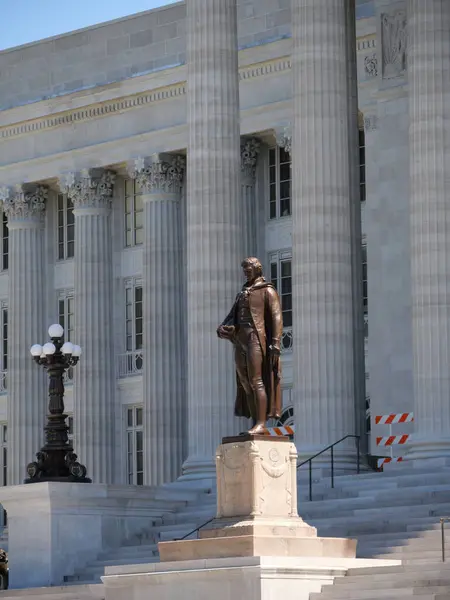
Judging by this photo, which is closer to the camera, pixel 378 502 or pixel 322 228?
pixel 378 502

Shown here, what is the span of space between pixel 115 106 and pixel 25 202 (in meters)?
4.93

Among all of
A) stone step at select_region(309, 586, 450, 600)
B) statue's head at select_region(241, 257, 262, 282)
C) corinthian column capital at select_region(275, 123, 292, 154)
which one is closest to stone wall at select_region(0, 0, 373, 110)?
corinthian column capital at select_region(275, 123, 292, 154)

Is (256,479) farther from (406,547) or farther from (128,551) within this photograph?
(128,551)

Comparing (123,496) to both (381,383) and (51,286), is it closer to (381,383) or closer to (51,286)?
(381,383)

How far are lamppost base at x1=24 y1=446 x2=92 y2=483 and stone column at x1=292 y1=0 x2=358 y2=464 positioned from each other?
17.0ft

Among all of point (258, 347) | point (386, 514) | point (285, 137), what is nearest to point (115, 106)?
point (285, 137)

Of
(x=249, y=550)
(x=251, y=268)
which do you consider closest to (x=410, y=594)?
(x=249, y=550)

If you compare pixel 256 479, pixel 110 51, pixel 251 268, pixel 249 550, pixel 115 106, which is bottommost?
pixel 249 550

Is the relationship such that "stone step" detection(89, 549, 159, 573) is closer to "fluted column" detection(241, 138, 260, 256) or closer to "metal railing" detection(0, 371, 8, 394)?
"fluted column" detection(241, 138, 260, 256)

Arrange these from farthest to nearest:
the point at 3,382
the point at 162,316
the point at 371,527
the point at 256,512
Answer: the point at 3,382
the point at 162,316
the point at 371,527
the point at 256,512

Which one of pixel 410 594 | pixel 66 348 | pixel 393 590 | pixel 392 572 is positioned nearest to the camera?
pixel 410 594

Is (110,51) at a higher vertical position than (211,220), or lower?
higher

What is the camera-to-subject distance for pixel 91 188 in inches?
2409


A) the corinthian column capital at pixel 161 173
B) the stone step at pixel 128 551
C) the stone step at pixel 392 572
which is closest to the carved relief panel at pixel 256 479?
the stone step at pixel 392 572
